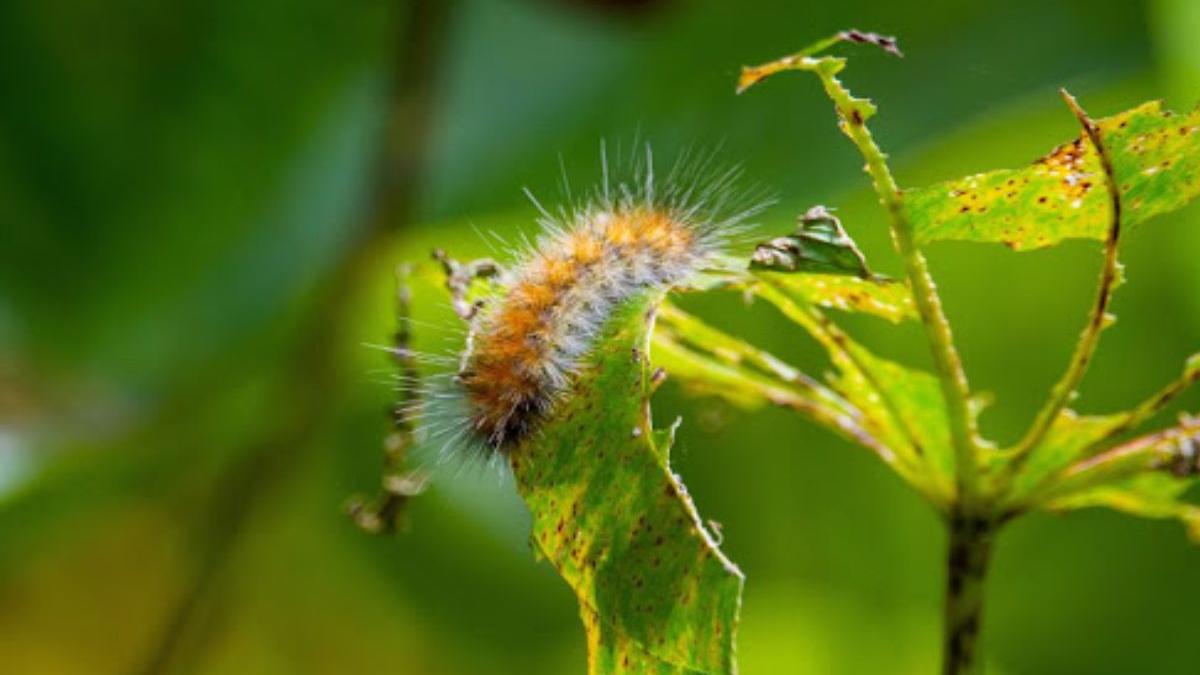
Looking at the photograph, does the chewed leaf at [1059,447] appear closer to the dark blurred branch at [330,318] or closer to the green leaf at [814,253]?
the green leaf at [814,253]

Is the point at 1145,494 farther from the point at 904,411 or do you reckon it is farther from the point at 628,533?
the point at 628,533

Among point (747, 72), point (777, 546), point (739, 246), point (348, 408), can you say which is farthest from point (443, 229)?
point (747, 72)

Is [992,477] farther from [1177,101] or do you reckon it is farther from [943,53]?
[943,53]

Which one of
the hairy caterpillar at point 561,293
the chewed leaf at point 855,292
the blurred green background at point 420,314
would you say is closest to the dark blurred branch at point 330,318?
the blurred green background at point 420,314

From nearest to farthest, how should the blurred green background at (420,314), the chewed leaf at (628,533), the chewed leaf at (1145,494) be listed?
1. the chewed leaf at (628,533)
2. the chewed leaf at (1145,494)
3. the blurred green background at (420,314)

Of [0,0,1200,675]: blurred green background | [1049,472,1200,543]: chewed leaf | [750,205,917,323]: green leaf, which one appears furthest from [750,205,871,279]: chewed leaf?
[0,0,1200,675]: blurred green background
